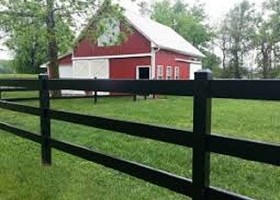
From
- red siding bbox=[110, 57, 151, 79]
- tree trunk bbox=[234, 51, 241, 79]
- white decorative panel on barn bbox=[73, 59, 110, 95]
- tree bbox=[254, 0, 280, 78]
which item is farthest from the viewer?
tree trunk bbox=[234, 51, 241, 79]

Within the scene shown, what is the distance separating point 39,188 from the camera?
4512mm

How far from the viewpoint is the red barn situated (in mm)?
24516

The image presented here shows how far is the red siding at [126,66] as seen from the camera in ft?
81.7

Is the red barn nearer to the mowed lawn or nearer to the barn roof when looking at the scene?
the barn roof

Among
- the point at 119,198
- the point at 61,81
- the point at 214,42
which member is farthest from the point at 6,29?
the point at 214,42

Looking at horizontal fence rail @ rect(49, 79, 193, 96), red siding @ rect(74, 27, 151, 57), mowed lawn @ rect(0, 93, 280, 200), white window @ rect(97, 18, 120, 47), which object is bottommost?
mowed lawn @ rect(0, 93, 280, 200)

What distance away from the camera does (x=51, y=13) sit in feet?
67.2

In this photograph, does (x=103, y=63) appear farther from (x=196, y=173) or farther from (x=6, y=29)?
(x=196, y=173)

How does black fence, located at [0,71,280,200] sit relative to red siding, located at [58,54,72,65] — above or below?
below

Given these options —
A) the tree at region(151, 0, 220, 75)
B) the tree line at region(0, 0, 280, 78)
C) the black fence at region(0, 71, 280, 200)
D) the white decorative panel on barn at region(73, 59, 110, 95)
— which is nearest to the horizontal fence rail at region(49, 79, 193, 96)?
the black fence at region(0, 71, 280, 200)

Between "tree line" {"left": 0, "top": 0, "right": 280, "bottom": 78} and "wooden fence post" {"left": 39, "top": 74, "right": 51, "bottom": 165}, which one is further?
"tree line" {"left": 0, "top": 0, "right": 280, "bottom": 78}

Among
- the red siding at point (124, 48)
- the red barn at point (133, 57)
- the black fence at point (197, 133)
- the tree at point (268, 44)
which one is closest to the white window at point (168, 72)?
the red barn at point (133, 57)

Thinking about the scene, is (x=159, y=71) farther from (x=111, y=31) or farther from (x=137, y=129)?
(x=137, y=129)

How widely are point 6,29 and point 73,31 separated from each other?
3.11 metres
